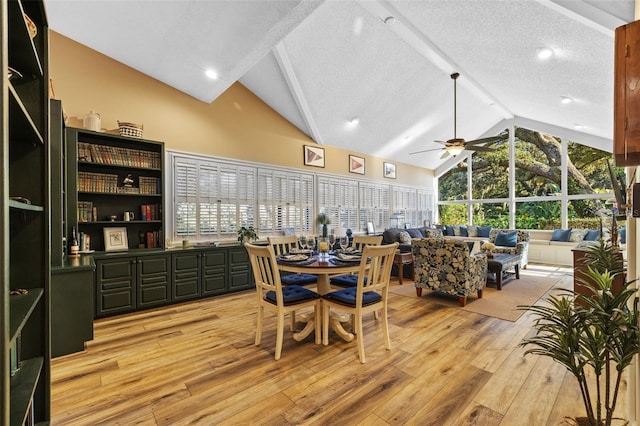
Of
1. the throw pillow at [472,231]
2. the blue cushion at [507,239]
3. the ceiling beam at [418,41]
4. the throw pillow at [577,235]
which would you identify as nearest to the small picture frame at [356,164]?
the ceiling beam at [418,41]

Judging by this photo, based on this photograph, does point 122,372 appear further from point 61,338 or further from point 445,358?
point 445,358

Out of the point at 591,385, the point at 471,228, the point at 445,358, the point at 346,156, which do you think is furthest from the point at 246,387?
the point at 471,228

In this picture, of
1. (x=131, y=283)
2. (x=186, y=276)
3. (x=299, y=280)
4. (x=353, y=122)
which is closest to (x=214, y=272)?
(x=186, y=276)

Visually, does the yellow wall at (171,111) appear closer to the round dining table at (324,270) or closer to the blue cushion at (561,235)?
the round dining table at (324,270)

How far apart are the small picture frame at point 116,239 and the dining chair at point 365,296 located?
2.99 m

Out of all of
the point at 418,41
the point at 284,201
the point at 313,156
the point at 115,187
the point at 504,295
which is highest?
the point at 418,41

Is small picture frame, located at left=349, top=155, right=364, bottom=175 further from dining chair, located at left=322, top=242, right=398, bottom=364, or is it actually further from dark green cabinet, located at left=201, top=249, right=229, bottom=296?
dining chair, located at left=322, top=242, right=398, bottom=364

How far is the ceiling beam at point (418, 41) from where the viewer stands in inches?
157

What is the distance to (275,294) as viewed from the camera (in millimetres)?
2785

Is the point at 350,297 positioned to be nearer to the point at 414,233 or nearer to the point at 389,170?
the point at 414,233

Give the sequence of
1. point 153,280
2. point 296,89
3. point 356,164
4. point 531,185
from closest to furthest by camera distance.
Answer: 1. point 153,280
2. point 296,89
3. point 356,164
4. point 531,185

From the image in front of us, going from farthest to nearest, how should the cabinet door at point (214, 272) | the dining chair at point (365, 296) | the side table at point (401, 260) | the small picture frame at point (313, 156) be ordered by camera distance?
1. the small picture frame at point (313, 156)
2. the side table at point (401, 260)
3. the cabinet door at point (214, 272)
4. the dining chair at point (365, 296)

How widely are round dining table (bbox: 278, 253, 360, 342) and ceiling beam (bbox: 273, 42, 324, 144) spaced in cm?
333

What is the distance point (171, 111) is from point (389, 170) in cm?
582
